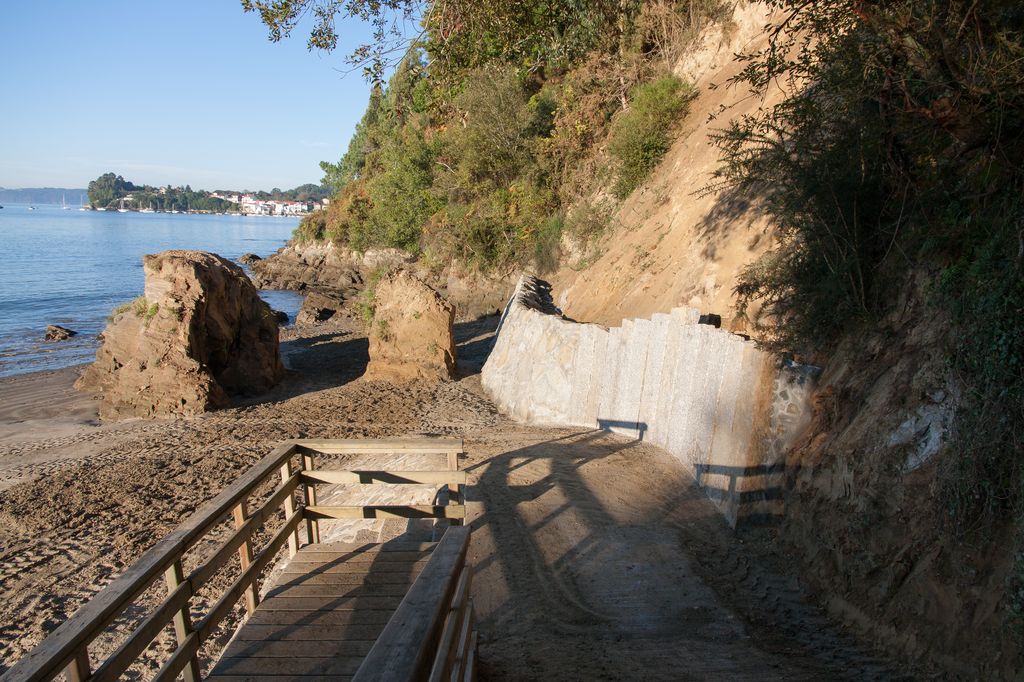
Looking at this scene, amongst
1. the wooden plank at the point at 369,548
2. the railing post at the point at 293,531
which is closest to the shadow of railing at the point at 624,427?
the wooden plank at the point at 369,548

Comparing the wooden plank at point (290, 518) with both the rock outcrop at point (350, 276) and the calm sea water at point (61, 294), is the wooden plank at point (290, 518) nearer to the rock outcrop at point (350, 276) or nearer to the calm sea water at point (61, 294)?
the rock outcrop at point (350, 276)

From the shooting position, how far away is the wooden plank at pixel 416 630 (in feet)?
5.98

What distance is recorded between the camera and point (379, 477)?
504 cm

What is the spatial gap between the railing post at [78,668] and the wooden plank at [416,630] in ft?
4.05

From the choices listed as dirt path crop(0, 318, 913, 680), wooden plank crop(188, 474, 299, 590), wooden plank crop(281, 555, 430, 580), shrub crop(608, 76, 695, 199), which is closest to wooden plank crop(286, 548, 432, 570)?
wooden plank crop(281, 555, 430, 580)

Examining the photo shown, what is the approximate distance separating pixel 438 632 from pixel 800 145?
6.72 metres

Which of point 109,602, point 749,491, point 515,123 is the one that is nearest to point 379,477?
point 109,602

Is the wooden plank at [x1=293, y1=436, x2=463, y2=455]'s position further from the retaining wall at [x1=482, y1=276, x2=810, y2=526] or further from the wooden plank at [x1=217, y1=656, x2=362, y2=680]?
the retaining wall at [x1=482, y1=276, x2=810, y2=526]

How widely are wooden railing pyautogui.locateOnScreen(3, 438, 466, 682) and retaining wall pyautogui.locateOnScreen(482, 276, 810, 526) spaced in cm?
302

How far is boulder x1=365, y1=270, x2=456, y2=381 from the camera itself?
588 inches

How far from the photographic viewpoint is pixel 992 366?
4.14m

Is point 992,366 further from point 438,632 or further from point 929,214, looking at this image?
point 438,632

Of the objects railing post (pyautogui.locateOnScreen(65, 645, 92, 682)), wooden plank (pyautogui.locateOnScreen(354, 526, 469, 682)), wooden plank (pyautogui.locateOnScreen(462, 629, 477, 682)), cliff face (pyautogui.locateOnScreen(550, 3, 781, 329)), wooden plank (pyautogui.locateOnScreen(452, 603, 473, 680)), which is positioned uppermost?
cliff face (pyautogui.locateOnScreen(550, 3, 781, 329))

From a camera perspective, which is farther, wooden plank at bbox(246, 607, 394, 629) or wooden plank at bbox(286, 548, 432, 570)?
wooden plank at bbox(286, 548, 432, 570)
